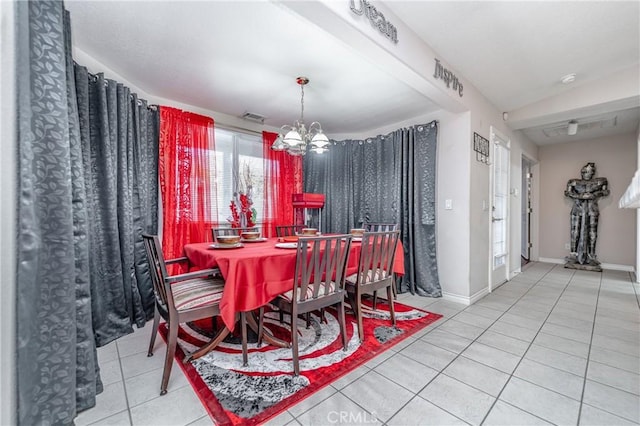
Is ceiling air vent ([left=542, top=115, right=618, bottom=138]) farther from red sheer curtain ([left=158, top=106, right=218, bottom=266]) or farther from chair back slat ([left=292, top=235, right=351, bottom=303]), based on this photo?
red sheer curtain ([left=158, top=106, right=218, bottom=266])

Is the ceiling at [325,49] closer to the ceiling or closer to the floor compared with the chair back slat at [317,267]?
closer to the ceiling

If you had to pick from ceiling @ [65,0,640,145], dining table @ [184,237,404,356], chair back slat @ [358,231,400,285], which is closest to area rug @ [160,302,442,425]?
dining table @ [184,237,404,356]

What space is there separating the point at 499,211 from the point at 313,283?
338 centimetres

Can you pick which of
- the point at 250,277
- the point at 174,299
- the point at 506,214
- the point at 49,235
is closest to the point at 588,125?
the point at 506,214

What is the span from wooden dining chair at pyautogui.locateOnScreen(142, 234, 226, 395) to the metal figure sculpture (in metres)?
6.29

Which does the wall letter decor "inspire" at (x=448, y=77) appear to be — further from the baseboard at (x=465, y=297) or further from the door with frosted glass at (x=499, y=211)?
the baseboard at (x=465, y=297)

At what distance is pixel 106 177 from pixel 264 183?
1849 millimetres

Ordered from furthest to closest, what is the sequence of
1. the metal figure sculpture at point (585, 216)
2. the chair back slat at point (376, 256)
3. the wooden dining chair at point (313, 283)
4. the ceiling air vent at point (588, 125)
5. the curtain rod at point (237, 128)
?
1. the metal figure sculpture at point (585, 216)
2. the ceiling air vent at point (588, 125)
3. the curtain rod at point (237, 128)
4. the chair back slat at point (376, 256)
5. the wooden dining chair at point (313, 283)

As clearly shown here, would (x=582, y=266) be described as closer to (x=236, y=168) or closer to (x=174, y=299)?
(x=236, y=168)

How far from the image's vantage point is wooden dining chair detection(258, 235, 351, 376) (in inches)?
68.2

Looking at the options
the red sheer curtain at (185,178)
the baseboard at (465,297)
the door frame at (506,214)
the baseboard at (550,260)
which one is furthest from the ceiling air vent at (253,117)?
the baseboard at (550,260)

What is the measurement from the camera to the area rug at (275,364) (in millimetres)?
1447

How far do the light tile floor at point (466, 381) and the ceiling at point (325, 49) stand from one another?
84.1 inches

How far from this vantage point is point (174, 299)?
1.71 meters
